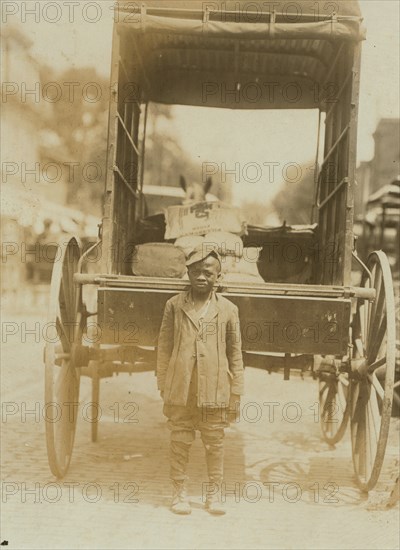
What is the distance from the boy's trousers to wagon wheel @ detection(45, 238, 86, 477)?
0.78 metres

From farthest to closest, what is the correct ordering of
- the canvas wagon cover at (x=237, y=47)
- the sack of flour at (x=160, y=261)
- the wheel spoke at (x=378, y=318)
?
the sack of flour at (x=160, y=261), the wheel spoke at (x=378, y=318), the canvas wagon cover at (x=237, y=47)

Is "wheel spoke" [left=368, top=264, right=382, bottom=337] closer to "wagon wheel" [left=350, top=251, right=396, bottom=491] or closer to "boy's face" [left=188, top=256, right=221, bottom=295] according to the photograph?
"wagon wheel" [left=350, top=251, right=396, bottom=491]

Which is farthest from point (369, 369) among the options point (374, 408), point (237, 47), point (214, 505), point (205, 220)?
point (237, 47)

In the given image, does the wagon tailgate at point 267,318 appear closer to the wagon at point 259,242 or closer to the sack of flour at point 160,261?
the wagon at point 259,242

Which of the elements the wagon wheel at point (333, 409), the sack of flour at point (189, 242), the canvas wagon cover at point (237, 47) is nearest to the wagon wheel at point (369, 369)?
the wagon wheel at point (333, 409)

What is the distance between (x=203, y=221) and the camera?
591 cm

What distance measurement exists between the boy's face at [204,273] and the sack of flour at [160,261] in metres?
0.91

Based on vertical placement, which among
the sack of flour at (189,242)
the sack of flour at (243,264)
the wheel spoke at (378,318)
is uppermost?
the sack of flour at (189,242)

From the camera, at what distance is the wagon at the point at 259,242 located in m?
4.42

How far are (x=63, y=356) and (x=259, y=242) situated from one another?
98.4 inches

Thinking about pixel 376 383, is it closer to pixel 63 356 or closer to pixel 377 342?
pixel 377 342

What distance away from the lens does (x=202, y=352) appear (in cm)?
421

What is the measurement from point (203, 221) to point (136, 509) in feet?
8.40

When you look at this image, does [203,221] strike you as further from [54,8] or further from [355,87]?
[54,8]
